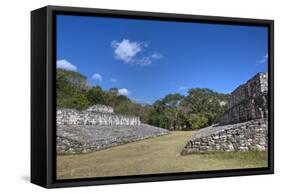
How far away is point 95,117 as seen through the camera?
1058 centimetres

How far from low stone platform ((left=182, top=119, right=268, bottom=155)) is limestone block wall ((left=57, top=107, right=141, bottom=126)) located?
111 cm

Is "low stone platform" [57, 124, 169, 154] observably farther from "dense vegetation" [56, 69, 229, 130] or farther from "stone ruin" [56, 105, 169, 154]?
"dense vegetation" [56, 69, 229, 130]

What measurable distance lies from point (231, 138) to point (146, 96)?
5.52 feet

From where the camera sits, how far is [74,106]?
1041cm

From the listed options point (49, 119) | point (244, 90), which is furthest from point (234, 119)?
point (49, 119)

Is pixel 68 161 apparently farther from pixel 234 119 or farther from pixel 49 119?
pixel 234 119

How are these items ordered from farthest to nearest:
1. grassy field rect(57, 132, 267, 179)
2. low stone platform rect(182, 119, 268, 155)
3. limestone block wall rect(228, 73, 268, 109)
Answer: limestone block wall rect(228, 73, 268, 109) < low stone platform rect(182, 119, 268, 155) < grassy field rect(57, 132, 267, 179)

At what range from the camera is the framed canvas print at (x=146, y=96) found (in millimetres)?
10312

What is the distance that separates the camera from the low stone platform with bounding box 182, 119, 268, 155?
37.7ft

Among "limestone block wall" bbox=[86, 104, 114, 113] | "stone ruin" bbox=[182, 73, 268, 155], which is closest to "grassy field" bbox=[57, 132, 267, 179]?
"stone ruin" bbox=[182, 73, 268, 155]

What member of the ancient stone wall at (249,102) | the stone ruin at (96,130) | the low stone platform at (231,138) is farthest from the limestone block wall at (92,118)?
the ancient stone wall at (249,102)

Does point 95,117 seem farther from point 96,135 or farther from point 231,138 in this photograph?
point 231,138

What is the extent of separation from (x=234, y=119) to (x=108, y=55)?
2.39 metres

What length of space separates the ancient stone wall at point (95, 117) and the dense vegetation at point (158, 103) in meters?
0.07
